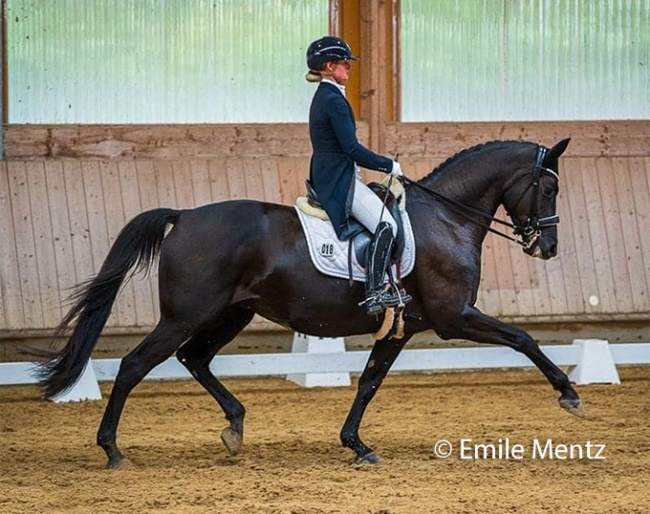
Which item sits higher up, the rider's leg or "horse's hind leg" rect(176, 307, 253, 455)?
the rider's leg

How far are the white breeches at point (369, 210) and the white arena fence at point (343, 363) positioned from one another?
8.02 feet

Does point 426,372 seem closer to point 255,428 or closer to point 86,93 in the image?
point 255,428

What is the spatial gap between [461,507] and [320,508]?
2.08ft

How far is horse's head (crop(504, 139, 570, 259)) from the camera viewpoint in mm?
7082

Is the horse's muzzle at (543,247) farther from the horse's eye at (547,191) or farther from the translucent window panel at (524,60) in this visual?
the translucent window panel at (524,60)

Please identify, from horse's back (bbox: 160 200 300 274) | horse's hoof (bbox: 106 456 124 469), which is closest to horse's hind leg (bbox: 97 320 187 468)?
horse's hoof (bbox: 106 456 124 469)

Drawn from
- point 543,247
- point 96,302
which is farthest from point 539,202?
point 96,302

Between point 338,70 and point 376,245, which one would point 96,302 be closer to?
point 376,245

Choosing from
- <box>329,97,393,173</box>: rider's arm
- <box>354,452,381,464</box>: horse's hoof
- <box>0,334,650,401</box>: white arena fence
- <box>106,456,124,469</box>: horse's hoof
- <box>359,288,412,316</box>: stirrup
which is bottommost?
<box>0,334,650,401</box>: white arena fence

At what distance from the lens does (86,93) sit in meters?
11.0

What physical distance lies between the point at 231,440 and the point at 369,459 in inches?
30.5

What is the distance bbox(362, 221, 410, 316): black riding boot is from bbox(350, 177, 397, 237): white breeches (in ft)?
0.20

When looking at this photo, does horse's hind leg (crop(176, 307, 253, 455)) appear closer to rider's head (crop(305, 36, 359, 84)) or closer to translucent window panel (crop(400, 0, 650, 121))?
rider's head (crop(305, 36, 359, 84))

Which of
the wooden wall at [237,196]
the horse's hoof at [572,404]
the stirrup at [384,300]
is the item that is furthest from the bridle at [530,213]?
the wooden wall at [237,196]
